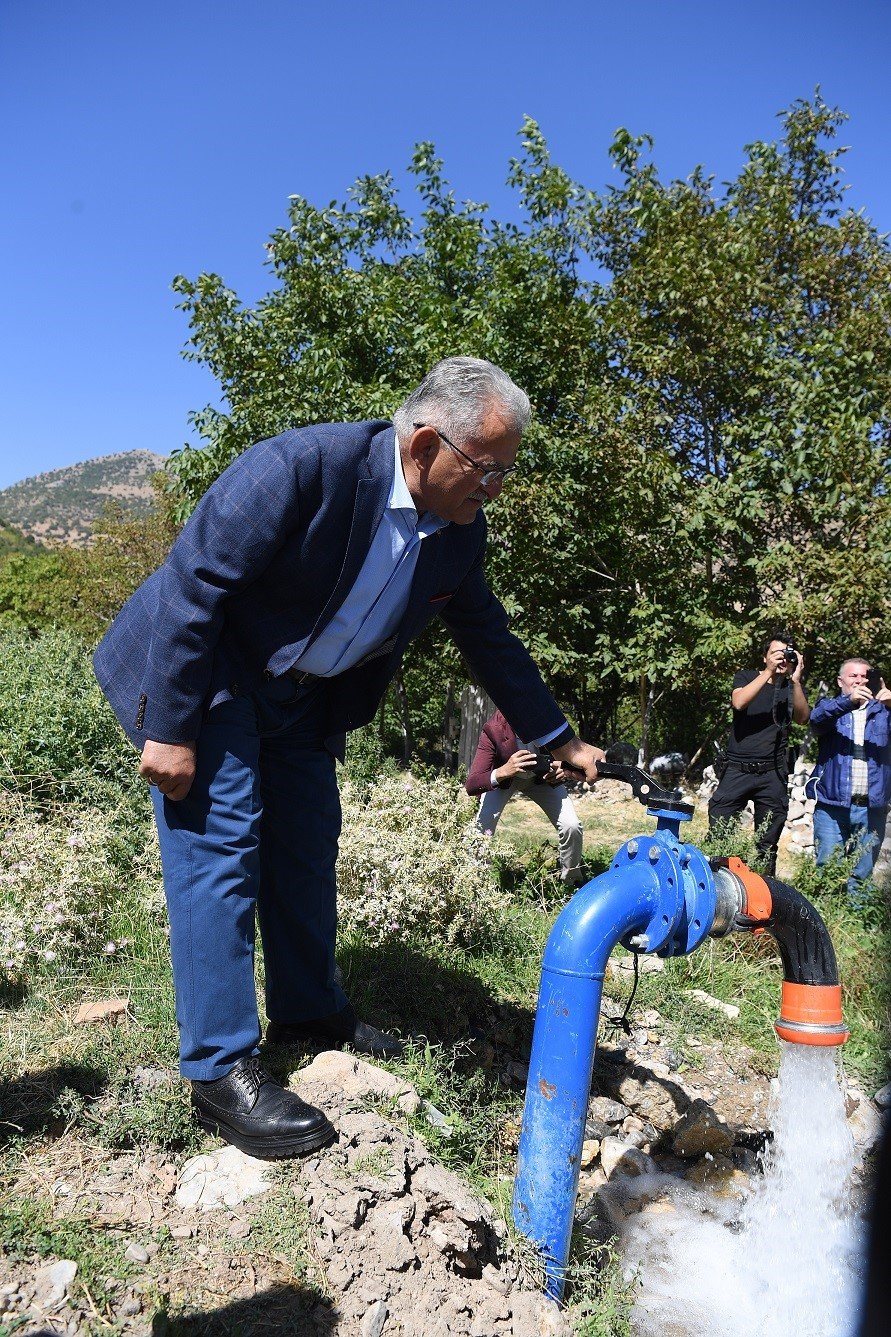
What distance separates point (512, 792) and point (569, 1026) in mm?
3293

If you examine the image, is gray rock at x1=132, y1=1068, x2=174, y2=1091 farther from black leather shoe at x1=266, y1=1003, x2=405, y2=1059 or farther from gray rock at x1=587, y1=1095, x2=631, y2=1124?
gray rock at x1=587, y1=1095, x2=631, y2=1124

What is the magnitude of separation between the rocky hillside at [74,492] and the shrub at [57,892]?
308 feet

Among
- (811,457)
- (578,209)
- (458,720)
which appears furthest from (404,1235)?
(458,720)

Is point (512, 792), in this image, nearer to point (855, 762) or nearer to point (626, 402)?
point (855, 762)

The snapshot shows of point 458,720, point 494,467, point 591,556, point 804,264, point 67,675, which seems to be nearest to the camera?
point 494,467

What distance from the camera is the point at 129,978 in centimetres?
301

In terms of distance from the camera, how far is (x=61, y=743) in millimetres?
4754

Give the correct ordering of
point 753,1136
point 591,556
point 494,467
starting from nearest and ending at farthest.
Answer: point 494,467
point 753,1136
point 591,556

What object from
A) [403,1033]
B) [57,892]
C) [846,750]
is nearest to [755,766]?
[846,750]

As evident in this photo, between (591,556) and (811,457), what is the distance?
2153 millimetres

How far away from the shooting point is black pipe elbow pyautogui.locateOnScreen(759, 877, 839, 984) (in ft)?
6.66

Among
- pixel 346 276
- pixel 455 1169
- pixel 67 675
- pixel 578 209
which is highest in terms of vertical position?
pixel 578 209

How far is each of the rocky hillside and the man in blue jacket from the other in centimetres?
9352

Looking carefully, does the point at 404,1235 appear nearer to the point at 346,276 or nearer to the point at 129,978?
the point at 129,978
